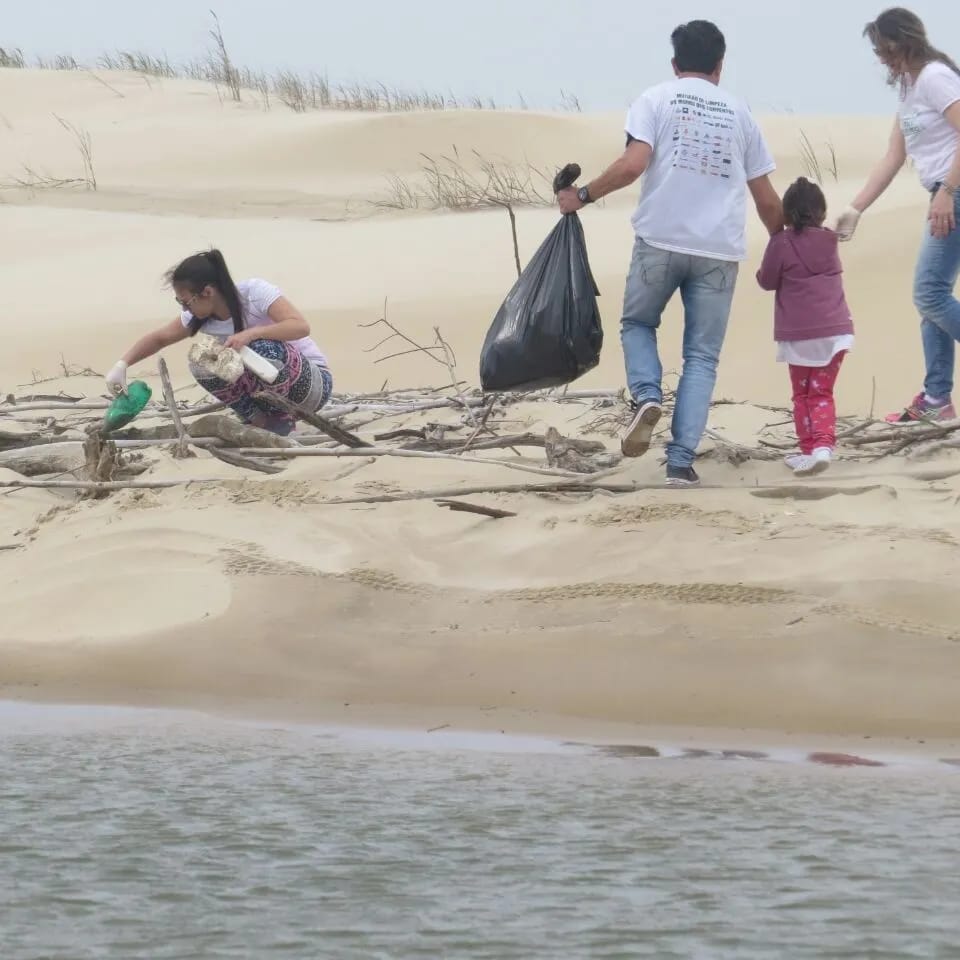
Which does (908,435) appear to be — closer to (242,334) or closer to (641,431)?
(641,431)

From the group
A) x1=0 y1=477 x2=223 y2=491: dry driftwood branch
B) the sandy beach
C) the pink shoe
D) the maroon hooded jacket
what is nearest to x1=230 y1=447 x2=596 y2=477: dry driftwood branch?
the sandy beach

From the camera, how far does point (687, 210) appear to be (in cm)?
523

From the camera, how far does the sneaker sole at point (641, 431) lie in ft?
16.9

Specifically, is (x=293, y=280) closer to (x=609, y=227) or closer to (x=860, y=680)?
(x=609, y=227)

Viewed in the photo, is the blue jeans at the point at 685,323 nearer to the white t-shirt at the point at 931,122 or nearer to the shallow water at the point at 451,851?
the white t-shirt at the point at 931,122

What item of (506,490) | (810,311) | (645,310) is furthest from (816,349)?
(506,490)

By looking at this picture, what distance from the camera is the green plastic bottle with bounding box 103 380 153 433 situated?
19.3ft

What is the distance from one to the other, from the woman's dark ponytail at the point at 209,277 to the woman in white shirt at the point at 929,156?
2106 mm

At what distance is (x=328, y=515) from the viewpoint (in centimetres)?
532

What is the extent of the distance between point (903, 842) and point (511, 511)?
85.4 inches

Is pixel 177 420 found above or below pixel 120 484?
above

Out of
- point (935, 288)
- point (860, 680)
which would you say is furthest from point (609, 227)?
point (860, 680)

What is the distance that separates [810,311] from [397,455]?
1458 millimetres

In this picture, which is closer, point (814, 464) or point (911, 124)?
point (814, 464)
